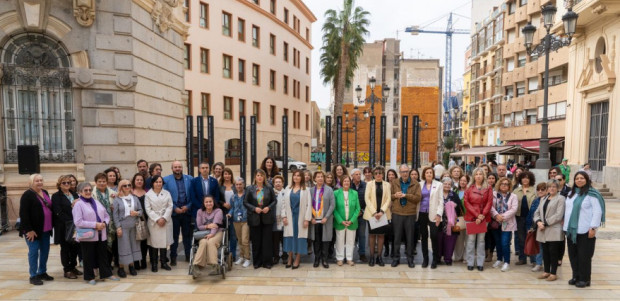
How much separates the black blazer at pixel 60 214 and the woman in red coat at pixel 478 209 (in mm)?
6878

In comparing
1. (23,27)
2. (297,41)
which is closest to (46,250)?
Result: (23,27)

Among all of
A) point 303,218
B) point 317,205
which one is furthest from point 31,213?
point 317,205

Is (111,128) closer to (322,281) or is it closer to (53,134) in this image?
(53,134)

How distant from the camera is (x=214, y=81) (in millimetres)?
24844

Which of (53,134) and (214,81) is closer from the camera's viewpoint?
(53,134)

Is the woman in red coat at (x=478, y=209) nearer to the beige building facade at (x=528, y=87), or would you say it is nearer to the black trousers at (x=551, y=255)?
the black trousers at (x=551, y=255)

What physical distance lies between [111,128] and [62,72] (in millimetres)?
1841

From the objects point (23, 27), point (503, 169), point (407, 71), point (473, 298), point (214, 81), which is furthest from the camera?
point (407, 71)

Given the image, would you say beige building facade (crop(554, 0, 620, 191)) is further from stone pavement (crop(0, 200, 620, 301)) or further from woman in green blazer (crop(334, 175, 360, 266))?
woman in green blazer (crop(334, 175, 360, 266))

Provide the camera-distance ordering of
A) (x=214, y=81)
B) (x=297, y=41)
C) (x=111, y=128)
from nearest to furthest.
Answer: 1. (x=111, y=128)
2. (x=214, y=81)
3. (x=297, y=41)

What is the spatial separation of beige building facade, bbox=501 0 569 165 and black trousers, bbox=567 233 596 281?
20872 mm

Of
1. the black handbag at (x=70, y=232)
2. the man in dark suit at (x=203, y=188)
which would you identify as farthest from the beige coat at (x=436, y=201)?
the black handbag at (x=70, y=232)

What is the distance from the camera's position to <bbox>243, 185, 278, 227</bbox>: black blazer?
6191 mm

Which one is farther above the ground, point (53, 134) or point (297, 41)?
point (297, 41)
